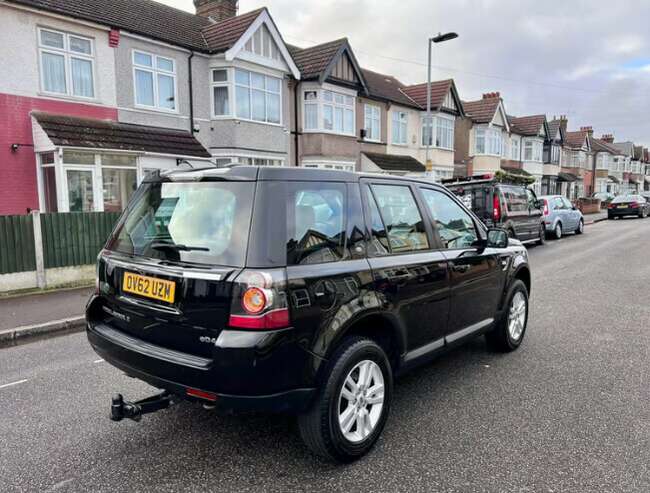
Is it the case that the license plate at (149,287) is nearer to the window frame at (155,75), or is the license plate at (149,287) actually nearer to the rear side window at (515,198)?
the rear side window at (515,198)

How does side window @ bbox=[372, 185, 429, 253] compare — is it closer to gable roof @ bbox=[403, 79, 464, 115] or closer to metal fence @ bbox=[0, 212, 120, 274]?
metal fence @ bbox=[0, 212, 120, 274]

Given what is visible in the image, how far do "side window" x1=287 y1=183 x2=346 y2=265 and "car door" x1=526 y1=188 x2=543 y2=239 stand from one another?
41.6 ft

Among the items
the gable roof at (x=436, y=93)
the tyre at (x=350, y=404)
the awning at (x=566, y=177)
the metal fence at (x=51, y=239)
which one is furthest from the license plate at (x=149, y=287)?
the awning at (x=566, y=177)

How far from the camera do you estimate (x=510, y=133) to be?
35.4 meters

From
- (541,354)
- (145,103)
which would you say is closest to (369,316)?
(541,354)

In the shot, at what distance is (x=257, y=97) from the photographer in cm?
1700

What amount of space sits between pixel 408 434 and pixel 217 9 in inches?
834

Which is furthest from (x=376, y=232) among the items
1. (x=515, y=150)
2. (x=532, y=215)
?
(x=515, y=150)

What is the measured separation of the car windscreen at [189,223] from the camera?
2.72 meters

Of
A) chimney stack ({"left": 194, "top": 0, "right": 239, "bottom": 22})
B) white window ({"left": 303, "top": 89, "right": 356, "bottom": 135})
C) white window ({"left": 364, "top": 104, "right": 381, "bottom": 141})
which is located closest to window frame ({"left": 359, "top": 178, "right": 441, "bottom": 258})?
white window ({"left": 303, "top": 89, "right": 356, "bottom": 135})

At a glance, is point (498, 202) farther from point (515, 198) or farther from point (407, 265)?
point (407, 265)

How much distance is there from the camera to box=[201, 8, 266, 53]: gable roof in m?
15.9

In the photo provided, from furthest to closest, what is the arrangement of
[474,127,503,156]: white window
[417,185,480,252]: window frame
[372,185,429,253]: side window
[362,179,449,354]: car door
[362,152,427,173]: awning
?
[474,127,503,156]: white window < [362,152,427,173]: awning < [417,185,480,252]: window frame < [372,185,429,253]: side window < [362,179,449,354]: car door

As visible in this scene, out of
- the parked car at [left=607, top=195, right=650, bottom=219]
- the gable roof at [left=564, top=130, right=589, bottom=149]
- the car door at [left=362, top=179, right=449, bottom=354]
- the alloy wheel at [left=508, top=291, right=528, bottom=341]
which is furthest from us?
the gable roof at [left=564, top=130, right=589, bottom=149]
